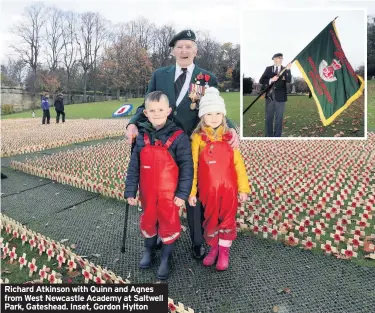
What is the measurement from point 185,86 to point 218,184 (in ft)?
3.52

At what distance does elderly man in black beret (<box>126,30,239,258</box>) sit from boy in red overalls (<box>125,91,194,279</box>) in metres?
0.28

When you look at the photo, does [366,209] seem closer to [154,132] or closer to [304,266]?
[304,266]

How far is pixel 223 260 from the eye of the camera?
11.4 ft

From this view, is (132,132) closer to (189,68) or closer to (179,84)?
(179,84)

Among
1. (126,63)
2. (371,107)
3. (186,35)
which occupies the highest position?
(126,63)

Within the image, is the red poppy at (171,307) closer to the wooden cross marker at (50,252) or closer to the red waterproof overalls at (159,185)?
the red waterproof overalls at (159,185)

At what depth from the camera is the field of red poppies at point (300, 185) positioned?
4191 mm

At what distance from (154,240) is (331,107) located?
6.20 m

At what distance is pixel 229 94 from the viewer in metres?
26.2

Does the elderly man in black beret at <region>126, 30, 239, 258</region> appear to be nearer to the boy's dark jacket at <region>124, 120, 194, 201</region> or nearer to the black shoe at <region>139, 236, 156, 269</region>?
the boy's dark jacket at <region>124, 120, 194, 201</region>

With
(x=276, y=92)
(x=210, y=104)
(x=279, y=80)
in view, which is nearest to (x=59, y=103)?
(x=276, y=92)

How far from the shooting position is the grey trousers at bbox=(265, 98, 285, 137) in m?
9.54

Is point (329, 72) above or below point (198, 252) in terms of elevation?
above
